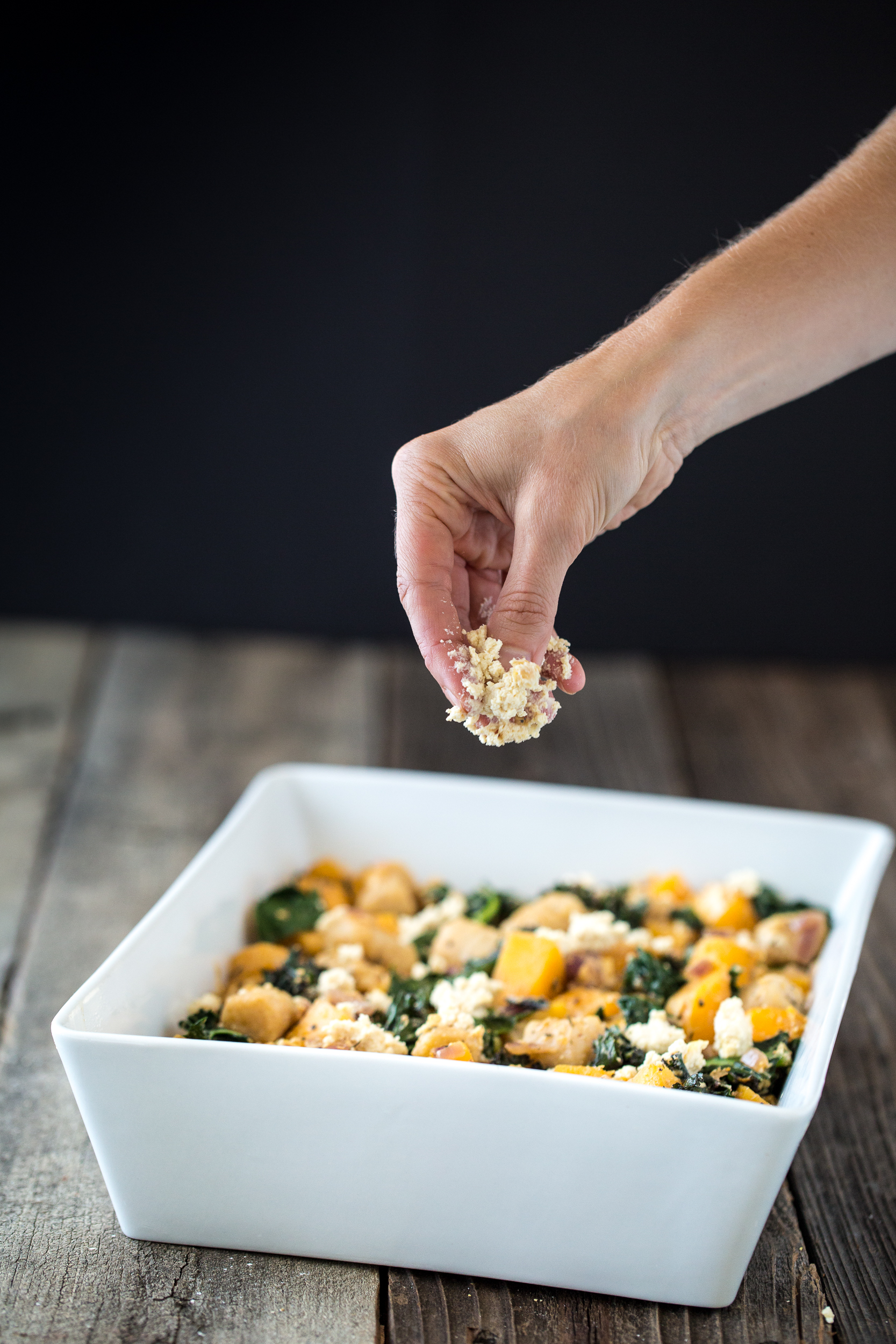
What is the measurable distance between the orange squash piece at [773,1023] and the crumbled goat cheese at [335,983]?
36 centimetres

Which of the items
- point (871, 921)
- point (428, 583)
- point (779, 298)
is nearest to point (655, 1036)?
point (428, 583)

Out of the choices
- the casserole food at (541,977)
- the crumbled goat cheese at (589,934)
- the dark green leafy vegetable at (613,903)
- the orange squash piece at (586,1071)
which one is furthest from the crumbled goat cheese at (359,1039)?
the dark green leafy vegetable at (613,903)

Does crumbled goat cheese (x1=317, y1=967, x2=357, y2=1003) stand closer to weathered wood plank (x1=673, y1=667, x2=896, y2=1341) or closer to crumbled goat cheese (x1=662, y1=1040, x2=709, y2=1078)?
crumbled goat cheese (x1=662, y1=1040, x2=709, y2=1078)

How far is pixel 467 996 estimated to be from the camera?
1.11m

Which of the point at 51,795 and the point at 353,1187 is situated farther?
the point at 51,795

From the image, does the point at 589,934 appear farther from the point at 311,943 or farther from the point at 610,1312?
the point at 610,1312

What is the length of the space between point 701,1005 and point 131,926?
0.78 metres

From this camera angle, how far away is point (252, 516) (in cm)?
291

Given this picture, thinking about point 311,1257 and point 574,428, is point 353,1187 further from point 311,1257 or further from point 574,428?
point 574,428

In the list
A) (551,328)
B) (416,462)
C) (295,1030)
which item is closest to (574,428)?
(416,462)

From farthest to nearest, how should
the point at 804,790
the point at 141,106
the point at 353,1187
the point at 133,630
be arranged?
the point at 133,630 → the point at 141,106 → the point at 804,790 → the point at 353,1187

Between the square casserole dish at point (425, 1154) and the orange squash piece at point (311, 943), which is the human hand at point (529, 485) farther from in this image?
the orange squash piece at point (311, 943)

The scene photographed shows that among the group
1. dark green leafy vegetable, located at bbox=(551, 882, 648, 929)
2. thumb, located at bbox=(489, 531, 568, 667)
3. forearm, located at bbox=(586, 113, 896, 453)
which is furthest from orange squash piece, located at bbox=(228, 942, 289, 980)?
forearm, located at bbox=(586, 113, 896, 453)

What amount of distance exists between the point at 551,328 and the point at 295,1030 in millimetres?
2039
